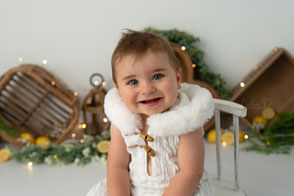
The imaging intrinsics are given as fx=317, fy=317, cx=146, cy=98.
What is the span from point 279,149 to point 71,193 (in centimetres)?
137

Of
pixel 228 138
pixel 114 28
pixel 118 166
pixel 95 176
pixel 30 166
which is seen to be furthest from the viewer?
pixel 114 28

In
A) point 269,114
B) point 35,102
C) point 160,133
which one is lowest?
point 269,114

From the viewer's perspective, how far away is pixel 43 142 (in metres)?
2.22

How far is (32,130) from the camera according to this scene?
245 centimetres

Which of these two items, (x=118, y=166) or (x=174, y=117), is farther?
(x=118, y=166)

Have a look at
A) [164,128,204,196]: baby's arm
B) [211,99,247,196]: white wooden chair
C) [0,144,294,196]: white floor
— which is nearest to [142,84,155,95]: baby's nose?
[164,128,204,196]: baby's arm

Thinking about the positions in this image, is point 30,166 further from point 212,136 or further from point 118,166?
point 212,136

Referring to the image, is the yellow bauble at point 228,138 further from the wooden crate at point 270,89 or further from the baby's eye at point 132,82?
the baby's eye at point 132,82

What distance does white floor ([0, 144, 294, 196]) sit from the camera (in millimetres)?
1706

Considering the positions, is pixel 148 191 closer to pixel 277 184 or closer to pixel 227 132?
pixel 277 184

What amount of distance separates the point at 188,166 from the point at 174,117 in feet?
0.58

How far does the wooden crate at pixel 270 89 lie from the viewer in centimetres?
233

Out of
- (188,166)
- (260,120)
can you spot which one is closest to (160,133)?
(188,166)

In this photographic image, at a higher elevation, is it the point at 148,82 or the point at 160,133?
the point at 148,82
